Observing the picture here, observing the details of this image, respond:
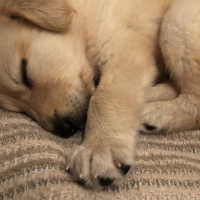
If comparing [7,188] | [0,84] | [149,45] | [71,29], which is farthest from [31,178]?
[149,45]

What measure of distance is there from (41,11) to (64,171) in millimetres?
850

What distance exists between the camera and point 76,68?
1.65 m

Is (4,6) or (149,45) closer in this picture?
(4,6)

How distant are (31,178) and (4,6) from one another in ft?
3.15

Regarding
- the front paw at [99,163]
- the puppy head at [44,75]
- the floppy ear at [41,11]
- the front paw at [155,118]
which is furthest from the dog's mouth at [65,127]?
the floppy ear at [41,11]

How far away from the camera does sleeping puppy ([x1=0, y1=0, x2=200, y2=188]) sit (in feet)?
5.08

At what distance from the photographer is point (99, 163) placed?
132 cm

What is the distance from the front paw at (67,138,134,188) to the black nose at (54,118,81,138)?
0.51 feet

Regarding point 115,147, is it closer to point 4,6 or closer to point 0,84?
point 0,84

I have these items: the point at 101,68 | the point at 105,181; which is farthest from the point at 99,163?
the point at 101,68

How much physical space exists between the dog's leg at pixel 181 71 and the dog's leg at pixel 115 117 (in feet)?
0.36

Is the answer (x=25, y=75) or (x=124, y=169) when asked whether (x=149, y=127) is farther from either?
(x=25, y=75)

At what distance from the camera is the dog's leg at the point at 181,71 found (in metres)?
1.69

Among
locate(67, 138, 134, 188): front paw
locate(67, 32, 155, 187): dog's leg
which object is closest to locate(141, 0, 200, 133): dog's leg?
locate(67, 32, 155, 187): dog's leg
